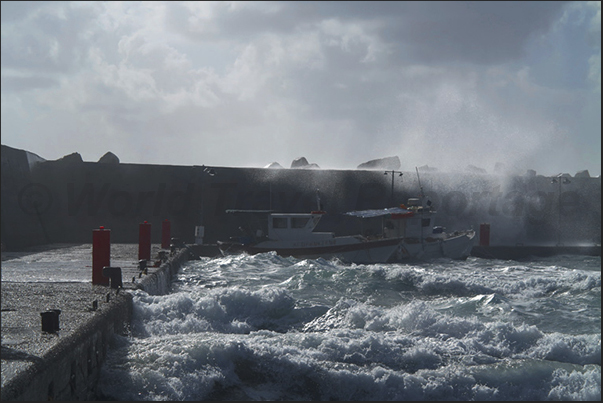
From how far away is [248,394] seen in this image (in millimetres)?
→ 6953

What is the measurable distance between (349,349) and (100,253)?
A: 4.93m

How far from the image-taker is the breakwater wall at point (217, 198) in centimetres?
2820

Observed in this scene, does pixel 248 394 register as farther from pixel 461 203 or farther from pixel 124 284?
pixel 461 203

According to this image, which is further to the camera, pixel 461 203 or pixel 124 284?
pixel 461 203

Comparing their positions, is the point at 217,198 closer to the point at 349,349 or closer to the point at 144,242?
the point at 144,242

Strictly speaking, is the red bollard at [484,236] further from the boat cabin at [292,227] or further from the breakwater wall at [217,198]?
the boat cabin at [292,227]

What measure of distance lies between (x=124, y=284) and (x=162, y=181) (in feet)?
64.7

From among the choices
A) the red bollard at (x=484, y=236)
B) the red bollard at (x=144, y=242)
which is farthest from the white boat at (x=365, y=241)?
the red bollard at (x=144, y=242)

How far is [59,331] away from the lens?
21.6 feet

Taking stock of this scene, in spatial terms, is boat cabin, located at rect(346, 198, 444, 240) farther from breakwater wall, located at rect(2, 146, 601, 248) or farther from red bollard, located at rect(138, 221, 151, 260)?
red bollard, located at rect(138, 221, 151, 260)

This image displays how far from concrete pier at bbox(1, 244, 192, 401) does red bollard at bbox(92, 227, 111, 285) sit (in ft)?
1.00

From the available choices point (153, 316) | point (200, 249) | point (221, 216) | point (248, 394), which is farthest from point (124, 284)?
point (221, 216)

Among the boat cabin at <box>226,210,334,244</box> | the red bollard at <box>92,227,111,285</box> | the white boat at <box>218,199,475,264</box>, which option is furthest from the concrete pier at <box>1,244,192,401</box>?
the boat cabin at <box>226,210,334,244</box>

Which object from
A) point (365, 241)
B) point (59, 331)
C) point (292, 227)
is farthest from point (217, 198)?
point (59, 331)
